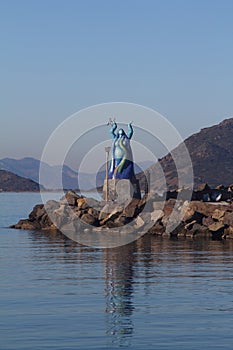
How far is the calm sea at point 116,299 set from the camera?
84.5 feet

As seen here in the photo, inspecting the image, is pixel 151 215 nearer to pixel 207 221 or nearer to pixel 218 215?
pixel 207 221

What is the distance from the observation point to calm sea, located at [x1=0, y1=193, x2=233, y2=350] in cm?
2577

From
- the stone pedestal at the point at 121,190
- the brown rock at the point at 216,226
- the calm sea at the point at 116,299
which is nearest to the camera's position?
the calm sea at the point at 116,299

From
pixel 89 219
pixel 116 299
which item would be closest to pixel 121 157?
pixel 89 219

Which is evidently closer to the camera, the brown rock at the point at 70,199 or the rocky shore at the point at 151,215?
the rocky shore at the point at 151,215

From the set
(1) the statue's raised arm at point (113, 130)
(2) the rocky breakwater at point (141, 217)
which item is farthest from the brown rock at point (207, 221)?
(1) the statue's raised arm at point (113, 130)

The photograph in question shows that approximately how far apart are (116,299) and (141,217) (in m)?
42.4

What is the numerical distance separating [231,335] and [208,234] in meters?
42.7

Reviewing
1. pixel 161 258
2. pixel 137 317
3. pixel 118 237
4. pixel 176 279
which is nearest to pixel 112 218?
pixel 118 237

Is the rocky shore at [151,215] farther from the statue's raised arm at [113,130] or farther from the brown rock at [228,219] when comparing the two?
the statue's raised arm at [113,130]

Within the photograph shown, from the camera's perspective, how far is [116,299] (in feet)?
108

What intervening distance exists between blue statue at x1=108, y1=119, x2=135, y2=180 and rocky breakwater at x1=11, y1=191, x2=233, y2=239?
17.8 feet

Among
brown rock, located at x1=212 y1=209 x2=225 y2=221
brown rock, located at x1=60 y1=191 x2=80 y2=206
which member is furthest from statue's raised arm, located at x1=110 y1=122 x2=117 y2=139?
brown rock, located at x1=212 y1=209 x2=225 y2=221

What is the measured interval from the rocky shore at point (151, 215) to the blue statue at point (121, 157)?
5543 millimetres
